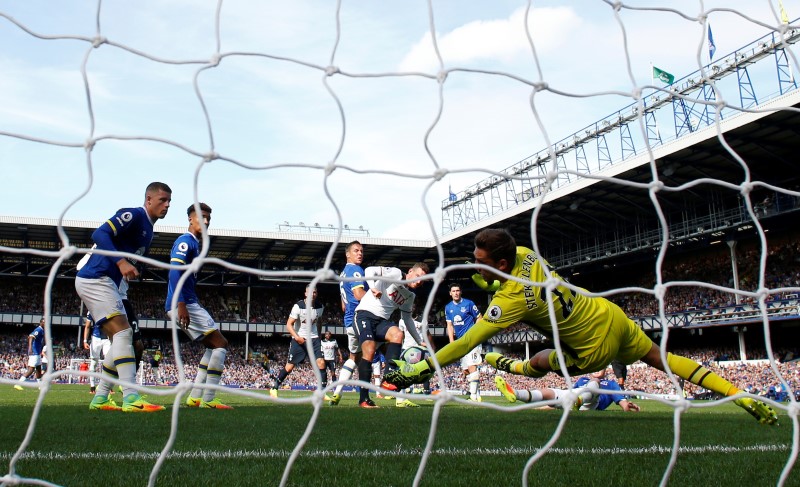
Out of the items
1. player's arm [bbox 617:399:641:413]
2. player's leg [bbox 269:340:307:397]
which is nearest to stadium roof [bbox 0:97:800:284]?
player's leg [bbox 269:340:307:397]

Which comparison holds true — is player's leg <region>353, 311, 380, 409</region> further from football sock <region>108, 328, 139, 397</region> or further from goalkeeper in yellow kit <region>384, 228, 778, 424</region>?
goalkeeper in yellow kit <region>384, 228, 778, 424</region>

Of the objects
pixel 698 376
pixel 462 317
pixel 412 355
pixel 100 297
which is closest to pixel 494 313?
pixel 412 355

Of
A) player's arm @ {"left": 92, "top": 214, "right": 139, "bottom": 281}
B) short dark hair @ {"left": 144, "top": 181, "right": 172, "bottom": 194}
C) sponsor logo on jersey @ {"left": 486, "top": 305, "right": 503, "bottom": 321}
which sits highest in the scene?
short dark hair @ {"left": 144, "top": 181, "right": 172, "bottom": 194}

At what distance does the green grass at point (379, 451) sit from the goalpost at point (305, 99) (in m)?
0.25

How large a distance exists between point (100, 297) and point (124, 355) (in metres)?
0.51

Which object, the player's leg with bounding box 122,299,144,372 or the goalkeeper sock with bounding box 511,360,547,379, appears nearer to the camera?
the goalkeeper sock with bounding box 511,360,547,379

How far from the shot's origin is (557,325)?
4.02m

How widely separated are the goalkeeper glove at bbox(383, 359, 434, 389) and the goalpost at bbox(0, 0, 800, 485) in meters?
0.92

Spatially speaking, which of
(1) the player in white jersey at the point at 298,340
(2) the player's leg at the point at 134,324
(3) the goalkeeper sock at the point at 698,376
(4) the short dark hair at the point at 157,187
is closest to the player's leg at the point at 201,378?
(2) the player's leg at the point at 134,324

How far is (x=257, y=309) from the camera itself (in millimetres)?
39719

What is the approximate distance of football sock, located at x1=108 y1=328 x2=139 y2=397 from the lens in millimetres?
5316

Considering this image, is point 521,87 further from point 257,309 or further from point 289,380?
point 257,309

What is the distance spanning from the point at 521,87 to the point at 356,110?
90cm

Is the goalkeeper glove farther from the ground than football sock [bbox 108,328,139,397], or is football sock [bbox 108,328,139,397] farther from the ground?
football sock [bbox 108,328,139,397]
